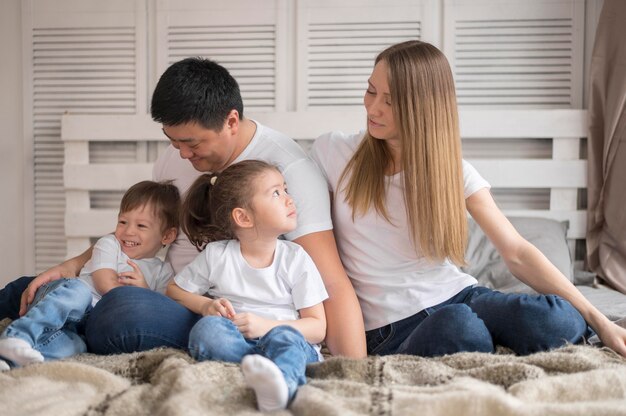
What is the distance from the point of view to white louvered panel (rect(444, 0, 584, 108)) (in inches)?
115

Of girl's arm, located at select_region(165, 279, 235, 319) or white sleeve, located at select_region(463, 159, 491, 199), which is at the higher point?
white sleeve, located at select_region(463, 159, 491, 199)

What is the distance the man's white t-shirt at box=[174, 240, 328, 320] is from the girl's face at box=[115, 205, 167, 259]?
246 millimetres

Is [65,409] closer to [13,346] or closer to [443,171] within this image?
[13,346]

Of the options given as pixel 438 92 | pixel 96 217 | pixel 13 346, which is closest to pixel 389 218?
pixel 438 92

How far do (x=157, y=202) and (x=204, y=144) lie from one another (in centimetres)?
22

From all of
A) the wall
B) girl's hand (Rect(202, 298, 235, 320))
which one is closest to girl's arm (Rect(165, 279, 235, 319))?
girl's hand (Rect(202, 298, 235, 320))

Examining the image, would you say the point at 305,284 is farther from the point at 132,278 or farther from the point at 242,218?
the point at 132,278

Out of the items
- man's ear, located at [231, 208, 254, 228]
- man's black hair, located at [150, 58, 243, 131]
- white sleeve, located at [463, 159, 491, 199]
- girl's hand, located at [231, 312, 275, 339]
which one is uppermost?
man's black hair, located at [150, 58, 243, 131]

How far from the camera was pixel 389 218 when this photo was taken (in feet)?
5.78

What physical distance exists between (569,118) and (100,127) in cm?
182

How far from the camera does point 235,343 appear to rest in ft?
4.71

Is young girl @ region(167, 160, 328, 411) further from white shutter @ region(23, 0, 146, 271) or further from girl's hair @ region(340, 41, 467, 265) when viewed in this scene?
white shutter @ region(23, 0, 146, 271)

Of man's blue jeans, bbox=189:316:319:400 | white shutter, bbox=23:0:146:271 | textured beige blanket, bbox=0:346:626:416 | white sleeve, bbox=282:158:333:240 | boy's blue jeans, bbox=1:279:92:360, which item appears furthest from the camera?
white shutter, bbox=23:0:146:271

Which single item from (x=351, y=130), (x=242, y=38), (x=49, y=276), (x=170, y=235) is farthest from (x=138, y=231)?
(x=242, y=38)
